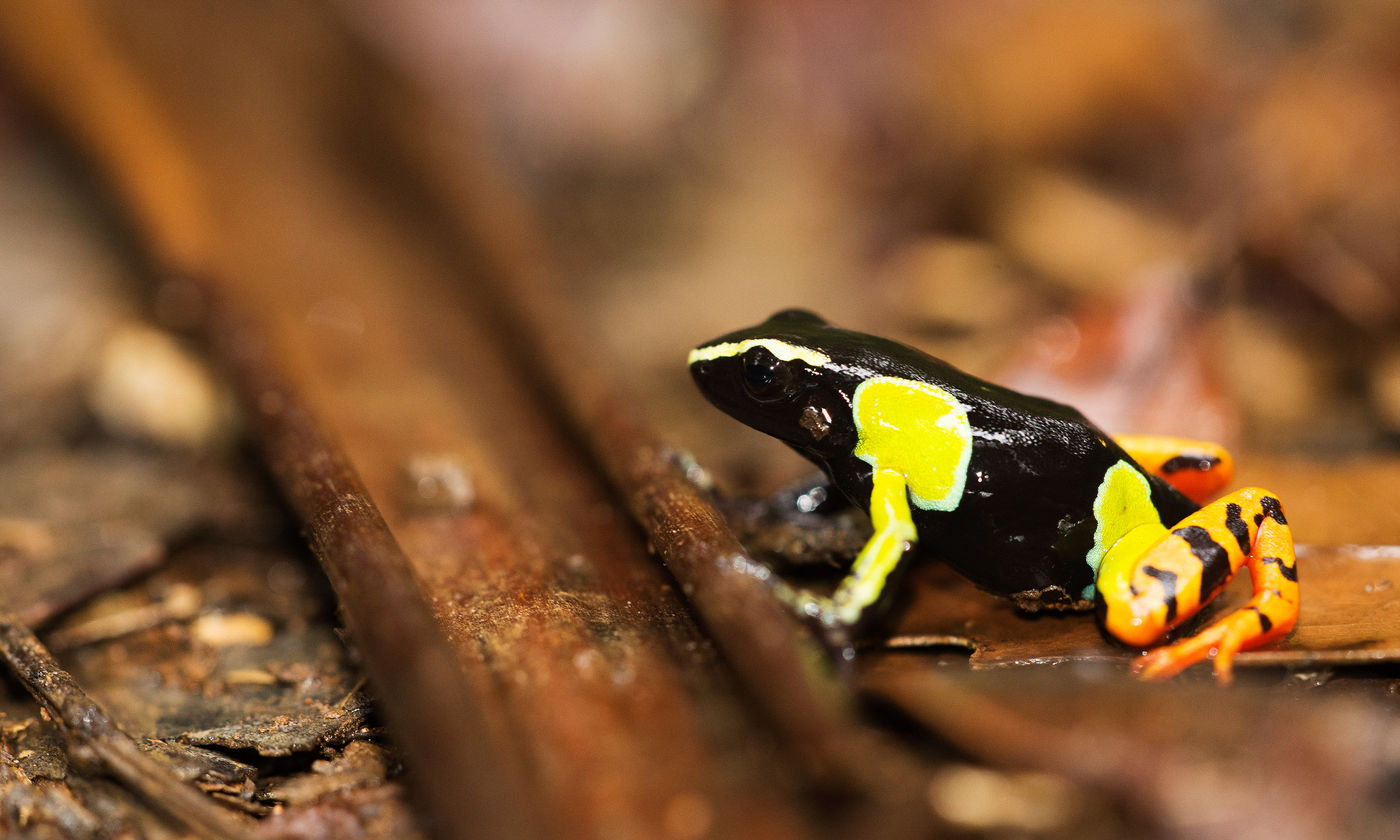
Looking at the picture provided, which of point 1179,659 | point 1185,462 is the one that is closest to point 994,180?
point 1185,462

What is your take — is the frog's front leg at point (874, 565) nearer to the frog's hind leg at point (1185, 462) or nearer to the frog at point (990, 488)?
the frog at point (990, 488)

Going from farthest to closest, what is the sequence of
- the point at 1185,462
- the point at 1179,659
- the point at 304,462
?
the point at 1185,462
the point at 304,462
the point at 1179,659

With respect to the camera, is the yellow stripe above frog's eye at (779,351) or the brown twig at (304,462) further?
the yellow stripe above frog's eye at (779,351)

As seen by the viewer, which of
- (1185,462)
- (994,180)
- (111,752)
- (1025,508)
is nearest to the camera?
(111,752)

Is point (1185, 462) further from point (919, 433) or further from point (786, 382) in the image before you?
point (786, 382)

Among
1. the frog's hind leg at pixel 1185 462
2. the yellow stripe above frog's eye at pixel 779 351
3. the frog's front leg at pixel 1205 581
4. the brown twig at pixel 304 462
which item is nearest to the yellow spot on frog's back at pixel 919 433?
the yellow stripe above frog's eye at pixel 779 351

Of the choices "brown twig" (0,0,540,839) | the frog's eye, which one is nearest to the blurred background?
the frog's eye

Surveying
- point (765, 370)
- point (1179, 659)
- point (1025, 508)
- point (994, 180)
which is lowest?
point (1179, 659)

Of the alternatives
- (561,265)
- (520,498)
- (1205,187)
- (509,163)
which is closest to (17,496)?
(520,498)
